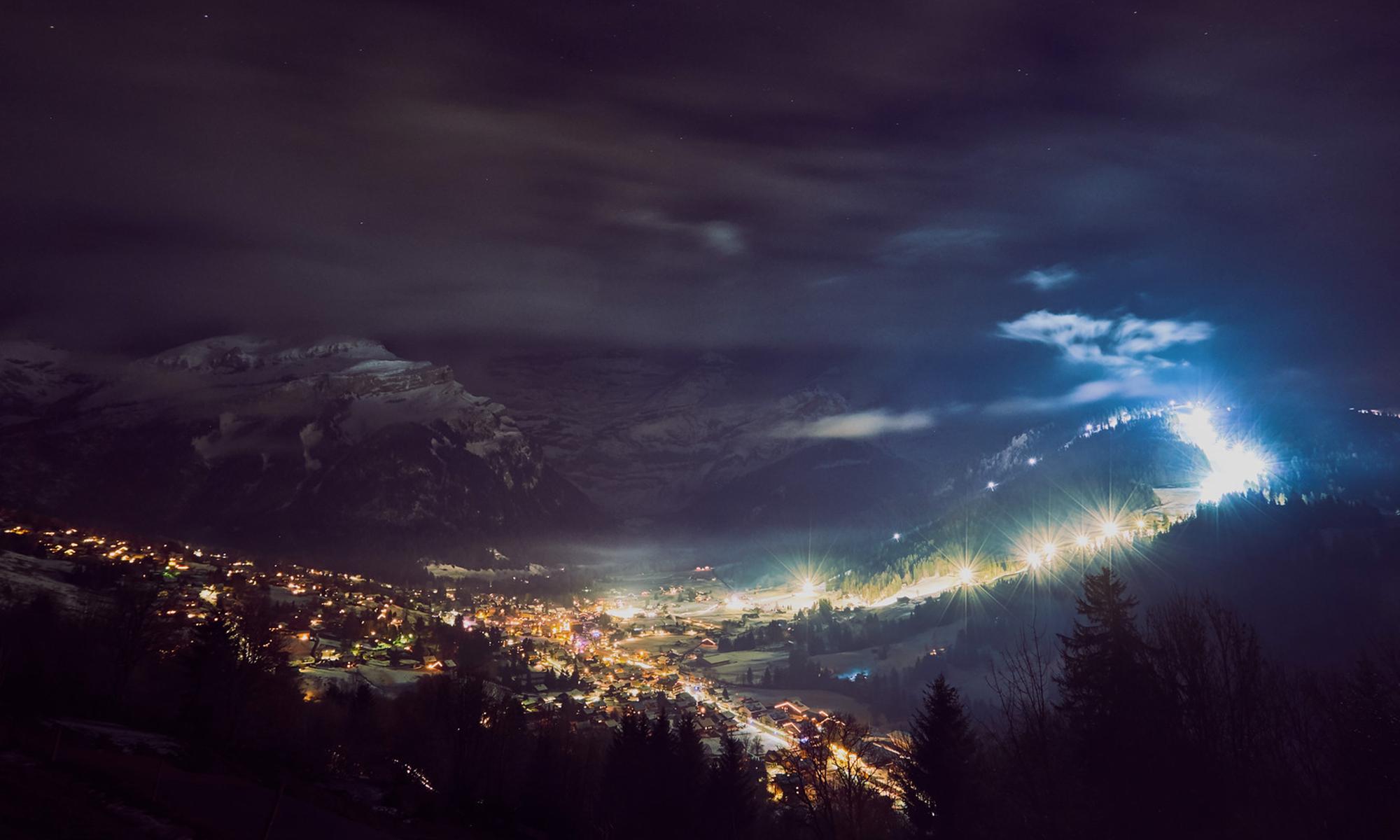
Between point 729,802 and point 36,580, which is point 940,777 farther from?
point 36,580

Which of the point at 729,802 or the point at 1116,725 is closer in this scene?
the point at 1116,725

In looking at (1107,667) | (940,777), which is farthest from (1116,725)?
(940,777)

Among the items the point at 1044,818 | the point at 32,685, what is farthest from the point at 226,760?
the point at 1044,818

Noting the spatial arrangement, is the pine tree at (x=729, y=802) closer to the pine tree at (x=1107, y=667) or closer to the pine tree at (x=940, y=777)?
the pine tree at (x=940, y=777)

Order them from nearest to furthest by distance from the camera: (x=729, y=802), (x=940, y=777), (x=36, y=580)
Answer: (x=940, y=777)
(x=729, y=802)
(x=36, y=580)

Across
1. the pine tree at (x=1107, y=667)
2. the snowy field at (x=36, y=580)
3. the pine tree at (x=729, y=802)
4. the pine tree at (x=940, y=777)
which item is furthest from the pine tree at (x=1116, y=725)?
the snowy field at (x=36, y=580)

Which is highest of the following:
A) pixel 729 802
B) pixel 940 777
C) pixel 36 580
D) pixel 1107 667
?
pixel 36 580

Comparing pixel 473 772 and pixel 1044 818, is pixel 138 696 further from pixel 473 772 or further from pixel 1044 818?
pixel 1044 818

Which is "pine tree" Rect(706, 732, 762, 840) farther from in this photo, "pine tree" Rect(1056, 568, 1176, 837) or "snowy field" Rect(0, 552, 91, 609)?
"snowy field" Rect(0, 552, 91, 609)
